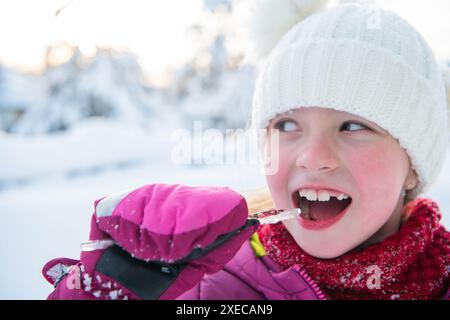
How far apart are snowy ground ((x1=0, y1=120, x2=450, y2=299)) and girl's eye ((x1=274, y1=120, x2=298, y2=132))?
2.29 ft

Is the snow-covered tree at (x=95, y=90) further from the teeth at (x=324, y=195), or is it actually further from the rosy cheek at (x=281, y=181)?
the teeth at (x=324, y=195)

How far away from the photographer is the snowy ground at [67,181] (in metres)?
1.42

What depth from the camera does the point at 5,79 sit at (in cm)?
317

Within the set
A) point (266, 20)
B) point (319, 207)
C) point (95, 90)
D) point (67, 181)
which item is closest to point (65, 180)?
point (67, 181)

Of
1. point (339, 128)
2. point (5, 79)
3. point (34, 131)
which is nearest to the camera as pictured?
point (339, 128)

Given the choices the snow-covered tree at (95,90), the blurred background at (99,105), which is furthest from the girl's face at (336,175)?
the snow-covered tree at (95,90)

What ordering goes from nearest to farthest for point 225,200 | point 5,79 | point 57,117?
point 225,200 → point 5,79 → point 57,117

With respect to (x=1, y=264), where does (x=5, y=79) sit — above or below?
above

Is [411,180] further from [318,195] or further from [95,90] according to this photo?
[95,90]

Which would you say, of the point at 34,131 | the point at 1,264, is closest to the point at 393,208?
the point at 1,264

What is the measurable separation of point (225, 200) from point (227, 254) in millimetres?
92

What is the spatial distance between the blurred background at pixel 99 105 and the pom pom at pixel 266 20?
0.15m

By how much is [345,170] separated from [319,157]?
7cm
